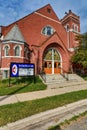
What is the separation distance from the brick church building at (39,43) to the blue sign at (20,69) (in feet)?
18.5

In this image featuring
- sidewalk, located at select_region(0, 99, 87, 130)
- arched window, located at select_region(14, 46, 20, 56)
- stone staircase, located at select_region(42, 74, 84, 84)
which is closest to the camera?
sidewalk, located at select_region(0, 99, 87, 130)

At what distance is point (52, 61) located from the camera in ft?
93.5

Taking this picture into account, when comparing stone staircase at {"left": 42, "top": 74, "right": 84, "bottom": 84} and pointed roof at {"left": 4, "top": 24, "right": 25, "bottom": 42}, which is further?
pointed roof at {"left": 4, "top": 24, "right": 25, "bottom": 42}

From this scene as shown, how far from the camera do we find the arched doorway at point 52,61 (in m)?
27.6

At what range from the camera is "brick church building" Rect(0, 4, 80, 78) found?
846 inches

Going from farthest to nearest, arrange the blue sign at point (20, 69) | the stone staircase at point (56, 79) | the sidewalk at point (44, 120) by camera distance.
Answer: the stone staircase at point (56, 79), the blue sign at point (20, 69), the sidewalk at point (44, 120)

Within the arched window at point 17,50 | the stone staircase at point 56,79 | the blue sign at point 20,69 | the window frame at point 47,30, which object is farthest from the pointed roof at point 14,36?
the blue sign at point 20,69

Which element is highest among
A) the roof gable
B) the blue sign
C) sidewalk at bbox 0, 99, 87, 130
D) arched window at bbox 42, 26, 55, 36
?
the roof gable

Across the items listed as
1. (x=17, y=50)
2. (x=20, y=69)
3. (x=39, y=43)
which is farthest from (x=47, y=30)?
(x=20, y=69)

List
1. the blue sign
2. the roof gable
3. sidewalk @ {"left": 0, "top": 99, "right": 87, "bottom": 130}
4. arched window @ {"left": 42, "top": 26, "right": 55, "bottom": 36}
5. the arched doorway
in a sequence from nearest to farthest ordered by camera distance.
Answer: sidewalk @ {"left": 0, "top": 99, "right": 87, "bottom": 130}
the blue sign
the arched doorway
arched window @ {"left": 42, "top": 26, "right": 55, "bottom": 36}
the roof gable

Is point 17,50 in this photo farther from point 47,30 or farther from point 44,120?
point 44,120

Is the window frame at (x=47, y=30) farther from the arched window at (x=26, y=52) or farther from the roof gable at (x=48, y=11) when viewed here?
the arched window at (x=26, y=52)

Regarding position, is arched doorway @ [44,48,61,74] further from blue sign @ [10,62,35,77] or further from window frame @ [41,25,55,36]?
blue sign @ [10,62,35,77]

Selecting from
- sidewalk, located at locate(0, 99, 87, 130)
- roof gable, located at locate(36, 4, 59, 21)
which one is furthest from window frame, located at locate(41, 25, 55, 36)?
sidewalk, located at locate(0, 99, 87, 130)
